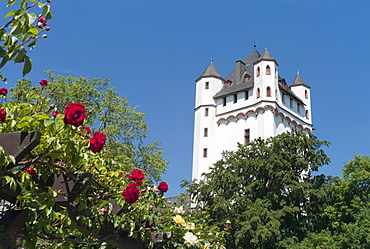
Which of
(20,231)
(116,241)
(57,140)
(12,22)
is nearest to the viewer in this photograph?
(12,22)

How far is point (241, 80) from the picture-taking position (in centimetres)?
4062

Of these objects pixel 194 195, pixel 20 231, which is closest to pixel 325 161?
pixel 194 195

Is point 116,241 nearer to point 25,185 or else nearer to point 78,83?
point 25,185

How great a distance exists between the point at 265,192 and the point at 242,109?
14576mm

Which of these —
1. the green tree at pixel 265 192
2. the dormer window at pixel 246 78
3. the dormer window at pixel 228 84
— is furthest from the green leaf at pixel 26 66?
the dormer window at pixel 228 84

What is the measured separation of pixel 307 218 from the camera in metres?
24.2

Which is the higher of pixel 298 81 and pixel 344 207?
pixel 298 81

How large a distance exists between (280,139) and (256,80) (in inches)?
531

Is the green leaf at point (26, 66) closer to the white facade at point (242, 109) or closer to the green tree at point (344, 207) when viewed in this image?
the green tree at point (344, 207)

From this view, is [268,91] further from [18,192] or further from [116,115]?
[18,192]

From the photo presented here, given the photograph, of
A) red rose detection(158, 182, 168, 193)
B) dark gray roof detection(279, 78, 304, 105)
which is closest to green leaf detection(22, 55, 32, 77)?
red rose detection(158, 182, 168, 193)

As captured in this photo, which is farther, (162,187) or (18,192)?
(162,187)

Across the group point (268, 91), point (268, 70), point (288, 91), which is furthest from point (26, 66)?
point (288, 91)

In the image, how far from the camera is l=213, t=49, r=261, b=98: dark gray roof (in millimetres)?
39312
